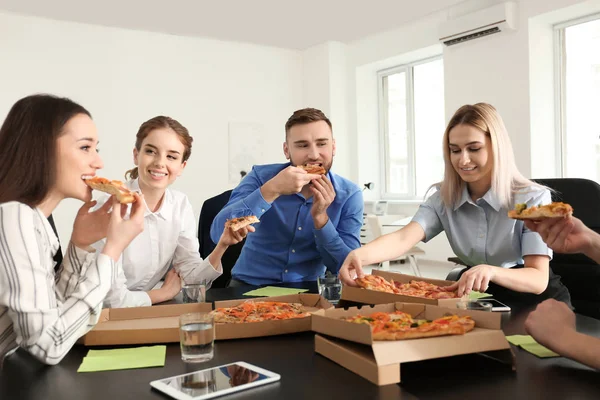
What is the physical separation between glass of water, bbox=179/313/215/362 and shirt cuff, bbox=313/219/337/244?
1.27 meters

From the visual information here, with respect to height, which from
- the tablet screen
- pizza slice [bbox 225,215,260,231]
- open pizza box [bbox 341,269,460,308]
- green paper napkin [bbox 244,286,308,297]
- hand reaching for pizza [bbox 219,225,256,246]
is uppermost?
pizza slice [bbox 225,215,260,231]

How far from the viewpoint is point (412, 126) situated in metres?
7.79

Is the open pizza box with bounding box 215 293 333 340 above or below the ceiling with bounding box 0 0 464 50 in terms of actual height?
below

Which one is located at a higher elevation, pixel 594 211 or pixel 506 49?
pixel 506 49

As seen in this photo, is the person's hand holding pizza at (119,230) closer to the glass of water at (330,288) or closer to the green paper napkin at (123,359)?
the green paper napkin at (123,359)

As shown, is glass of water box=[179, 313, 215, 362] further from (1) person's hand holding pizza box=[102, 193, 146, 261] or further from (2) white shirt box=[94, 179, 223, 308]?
(2) white shirt box=[94, 179, 223, 308]

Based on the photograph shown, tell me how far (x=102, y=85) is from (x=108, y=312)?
6.20 meters

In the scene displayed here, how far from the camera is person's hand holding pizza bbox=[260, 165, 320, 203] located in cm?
239

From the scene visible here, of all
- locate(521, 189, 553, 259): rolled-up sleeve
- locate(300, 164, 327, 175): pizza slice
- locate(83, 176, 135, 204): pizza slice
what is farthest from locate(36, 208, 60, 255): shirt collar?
locate(521, 189, 553, 259): rolled-up sleeve

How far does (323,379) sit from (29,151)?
94 centimetres

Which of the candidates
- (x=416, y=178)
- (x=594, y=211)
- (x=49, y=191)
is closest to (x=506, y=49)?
(x=416, y=178)

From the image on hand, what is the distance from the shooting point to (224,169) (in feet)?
25.7

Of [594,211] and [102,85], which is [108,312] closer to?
[594,211]

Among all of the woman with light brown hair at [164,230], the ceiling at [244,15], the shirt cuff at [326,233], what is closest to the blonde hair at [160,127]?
the woman with light brown hair at [164,230]
